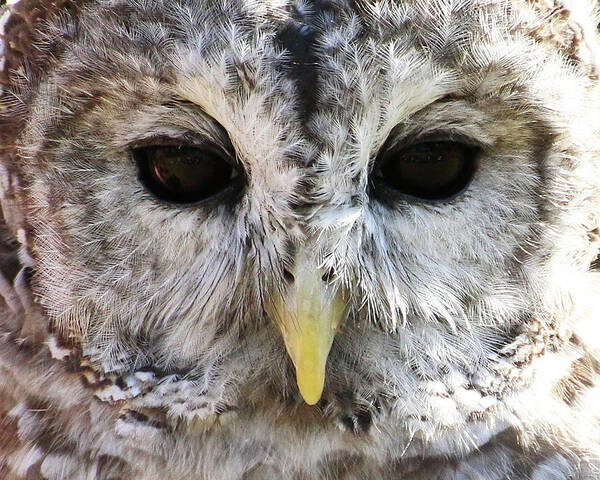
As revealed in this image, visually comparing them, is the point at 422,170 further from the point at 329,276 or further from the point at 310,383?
the point at 310,383

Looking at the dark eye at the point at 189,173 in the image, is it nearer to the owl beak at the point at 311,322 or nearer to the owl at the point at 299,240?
the owl at the point at 299,240

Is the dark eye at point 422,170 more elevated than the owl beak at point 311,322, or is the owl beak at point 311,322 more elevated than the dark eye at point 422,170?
the dark eye at point 422,170

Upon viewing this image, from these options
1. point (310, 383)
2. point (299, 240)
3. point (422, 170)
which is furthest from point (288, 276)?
point (422, 170)

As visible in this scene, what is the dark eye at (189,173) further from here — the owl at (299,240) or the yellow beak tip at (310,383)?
the yellow beak tip at (310,383)

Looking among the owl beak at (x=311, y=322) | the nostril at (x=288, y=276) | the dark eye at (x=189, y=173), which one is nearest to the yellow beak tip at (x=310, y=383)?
the owl beak at (x=311, y=322)

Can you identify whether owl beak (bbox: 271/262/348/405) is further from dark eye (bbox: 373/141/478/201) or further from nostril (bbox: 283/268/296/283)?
dark eye (bbox: 373/141/478/201)

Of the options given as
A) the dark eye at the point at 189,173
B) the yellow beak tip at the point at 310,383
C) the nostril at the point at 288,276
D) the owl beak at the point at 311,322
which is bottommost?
the yellow beak tip at the point at 310,383

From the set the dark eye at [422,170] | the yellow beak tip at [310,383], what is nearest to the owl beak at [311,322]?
the yellow beak tip at [310,383]

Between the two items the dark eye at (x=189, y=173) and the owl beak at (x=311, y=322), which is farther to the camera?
the dark eye at (x=189, y=173)
